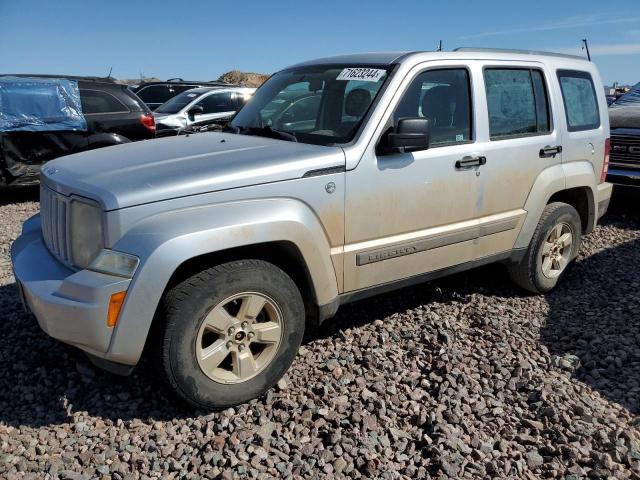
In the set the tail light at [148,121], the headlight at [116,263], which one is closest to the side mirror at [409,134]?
the headlight at [116,263]

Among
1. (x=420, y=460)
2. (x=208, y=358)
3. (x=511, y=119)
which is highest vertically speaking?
(x=511, y=119)

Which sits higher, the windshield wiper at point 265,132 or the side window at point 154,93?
the side window at point 154,93

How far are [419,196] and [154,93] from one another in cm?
1387

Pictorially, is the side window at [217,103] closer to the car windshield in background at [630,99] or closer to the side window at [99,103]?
the side window at [99,103]

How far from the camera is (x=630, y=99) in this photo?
29.5 ft

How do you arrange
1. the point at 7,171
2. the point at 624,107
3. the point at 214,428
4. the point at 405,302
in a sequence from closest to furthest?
the point at 214,428 → the point at 405,302 → the point at 7,171 → the point at 624,107

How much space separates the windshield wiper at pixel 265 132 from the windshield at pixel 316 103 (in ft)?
0.04

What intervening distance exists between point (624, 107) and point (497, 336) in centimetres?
611

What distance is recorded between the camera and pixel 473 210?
3910 mm

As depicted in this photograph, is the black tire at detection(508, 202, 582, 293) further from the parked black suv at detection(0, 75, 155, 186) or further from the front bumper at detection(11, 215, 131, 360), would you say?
the parked black suv at detection(0, 75, 155, 186)

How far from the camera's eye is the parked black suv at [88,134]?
25.2 ft

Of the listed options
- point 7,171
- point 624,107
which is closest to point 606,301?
point 624,107

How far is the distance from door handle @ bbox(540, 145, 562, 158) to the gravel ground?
1266 millimetres

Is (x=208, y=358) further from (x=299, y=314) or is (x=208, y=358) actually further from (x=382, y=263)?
(x=382, y=263)
